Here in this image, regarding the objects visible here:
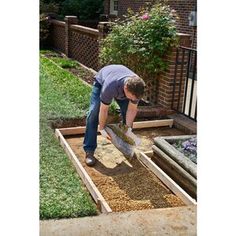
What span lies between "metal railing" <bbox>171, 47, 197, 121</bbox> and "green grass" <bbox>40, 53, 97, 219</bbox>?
1.16 m

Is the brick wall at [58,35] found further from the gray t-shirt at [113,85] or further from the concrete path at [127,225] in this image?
the concrete path at [127,225]

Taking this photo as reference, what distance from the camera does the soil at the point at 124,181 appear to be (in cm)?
335

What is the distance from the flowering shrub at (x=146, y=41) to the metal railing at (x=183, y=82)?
0.17 m

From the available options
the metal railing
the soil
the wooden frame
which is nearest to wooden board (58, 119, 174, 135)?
the wooden frame

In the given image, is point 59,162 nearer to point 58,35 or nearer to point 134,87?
point 134,87

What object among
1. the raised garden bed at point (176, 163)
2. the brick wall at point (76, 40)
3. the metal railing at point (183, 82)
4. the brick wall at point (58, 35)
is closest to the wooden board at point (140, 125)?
the metal railing at point (183, 82)

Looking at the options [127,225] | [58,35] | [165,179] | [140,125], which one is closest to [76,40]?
[58,35]

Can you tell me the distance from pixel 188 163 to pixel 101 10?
11.5 meters

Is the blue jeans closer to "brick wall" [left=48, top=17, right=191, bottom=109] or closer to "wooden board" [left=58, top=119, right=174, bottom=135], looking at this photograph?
"wooden board" [left=58, top=119, right=174, bottom=135]

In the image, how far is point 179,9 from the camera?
30.9 ft

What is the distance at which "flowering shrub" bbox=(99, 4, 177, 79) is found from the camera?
531 centimetres

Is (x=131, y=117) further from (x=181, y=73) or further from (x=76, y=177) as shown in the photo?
(x=181, y=73)
